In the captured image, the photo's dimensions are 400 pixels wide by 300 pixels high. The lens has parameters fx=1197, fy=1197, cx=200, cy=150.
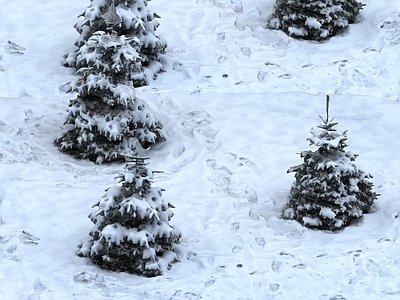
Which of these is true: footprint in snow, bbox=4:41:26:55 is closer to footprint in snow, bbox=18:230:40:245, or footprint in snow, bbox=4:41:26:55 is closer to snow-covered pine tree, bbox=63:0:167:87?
snow-covered pine tree, bbox=63:0:167:87

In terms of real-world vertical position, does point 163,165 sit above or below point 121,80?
below

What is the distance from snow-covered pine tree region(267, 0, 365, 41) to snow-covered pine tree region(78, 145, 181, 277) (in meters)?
6.99

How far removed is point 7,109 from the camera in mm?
18219

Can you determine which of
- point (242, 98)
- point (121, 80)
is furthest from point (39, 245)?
point (242, 98)

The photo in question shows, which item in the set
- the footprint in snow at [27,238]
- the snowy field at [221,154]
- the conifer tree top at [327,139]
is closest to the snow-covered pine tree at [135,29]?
the snowy field at [221,154]

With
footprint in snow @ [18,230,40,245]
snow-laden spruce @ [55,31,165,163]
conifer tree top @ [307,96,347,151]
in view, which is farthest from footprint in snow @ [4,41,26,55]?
conifer tree top @ [307,96,347,151]

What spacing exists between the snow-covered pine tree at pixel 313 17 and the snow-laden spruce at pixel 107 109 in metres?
4.27

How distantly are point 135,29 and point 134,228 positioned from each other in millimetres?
5842

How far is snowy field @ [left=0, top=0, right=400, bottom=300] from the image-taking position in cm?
1398

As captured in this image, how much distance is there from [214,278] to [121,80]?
4098 mm

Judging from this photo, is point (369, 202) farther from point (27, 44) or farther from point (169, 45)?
point (27, 44)

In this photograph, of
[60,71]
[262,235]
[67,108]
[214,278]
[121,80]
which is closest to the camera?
[214,278]

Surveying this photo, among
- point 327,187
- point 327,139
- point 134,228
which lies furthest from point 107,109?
point 327,187

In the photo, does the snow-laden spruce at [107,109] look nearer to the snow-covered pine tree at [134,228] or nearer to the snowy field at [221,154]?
the snowy field at [221,154]
